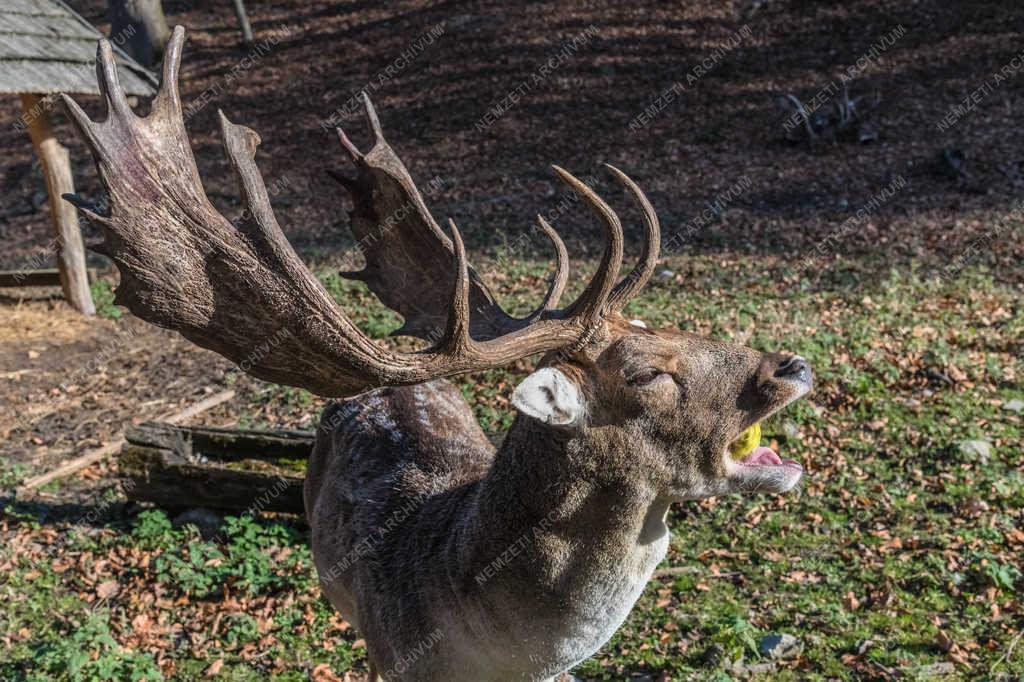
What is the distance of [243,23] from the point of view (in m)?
24.0

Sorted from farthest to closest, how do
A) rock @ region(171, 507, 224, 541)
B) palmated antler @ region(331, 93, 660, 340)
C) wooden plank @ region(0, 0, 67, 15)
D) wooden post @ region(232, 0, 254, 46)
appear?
wooden post @ region(232, 0, 254, 46)
wooden plank @ region(0, 0, 67, 15)
rock @ region(171, 507, 224, 541)
palmated antler @ region(331, 93, 660, 340)

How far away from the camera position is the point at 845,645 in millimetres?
5449

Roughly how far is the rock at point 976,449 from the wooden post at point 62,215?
945 centimetres

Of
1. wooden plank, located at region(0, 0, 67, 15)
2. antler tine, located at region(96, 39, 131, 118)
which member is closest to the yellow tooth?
antler tine, located at region(96, 39, 131, 118)

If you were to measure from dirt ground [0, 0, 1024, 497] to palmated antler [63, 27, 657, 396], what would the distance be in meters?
5.26

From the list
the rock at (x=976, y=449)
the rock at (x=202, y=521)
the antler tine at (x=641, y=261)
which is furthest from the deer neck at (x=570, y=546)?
the rock at (x=976, y=449)

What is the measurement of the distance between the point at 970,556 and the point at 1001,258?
21.3ft

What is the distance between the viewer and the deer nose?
3420mm

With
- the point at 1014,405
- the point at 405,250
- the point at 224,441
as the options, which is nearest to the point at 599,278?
the point at 405,250

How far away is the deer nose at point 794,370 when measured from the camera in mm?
3420

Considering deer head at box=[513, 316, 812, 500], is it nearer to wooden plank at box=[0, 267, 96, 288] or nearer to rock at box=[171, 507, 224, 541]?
rock at box=[171, 507, 224, 541]

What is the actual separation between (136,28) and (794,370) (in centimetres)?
2351

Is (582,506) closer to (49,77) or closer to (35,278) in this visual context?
(49,77)

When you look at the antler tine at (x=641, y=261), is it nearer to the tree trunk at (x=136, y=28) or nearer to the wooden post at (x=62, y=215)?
the wooden post at (x=62, y=215)
